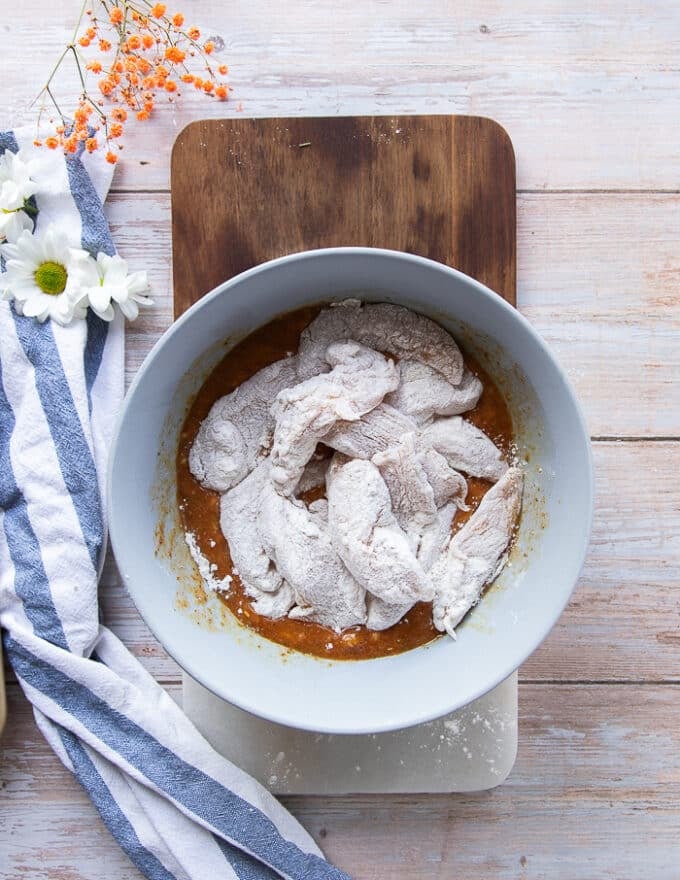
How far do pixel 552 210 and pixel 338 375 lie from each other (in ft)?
1.41

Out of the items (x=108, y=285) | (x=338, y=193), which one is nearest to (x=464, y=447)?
(x=338, y=193)

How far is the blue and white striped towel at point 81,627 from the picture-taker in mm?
1113

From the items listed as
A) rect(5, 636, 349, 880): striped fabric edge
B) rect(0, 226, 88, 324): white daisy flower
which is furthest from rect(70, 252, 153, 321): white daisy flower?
rect(5, 636, 349, 880): striped fabric edge

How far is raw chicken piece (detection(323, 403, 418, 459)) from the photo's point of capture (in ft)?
3.37

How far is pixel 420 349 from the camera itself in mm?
1058

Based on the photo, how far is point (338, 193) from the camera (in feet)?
3.51

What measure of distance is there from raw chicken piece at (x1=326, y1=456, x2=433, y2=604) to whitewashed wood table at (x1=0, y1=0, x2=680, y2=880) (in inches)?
12.5

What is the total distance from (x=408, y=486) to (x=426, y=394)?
12cm

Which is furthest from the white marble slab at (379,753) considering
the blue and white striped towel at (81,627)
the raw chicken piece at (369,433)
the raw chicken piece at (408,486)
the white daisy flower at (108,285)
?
the white daisy flower at (108,285)

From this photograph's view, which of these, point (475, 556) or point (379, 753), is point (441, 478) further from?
point (379, 753)

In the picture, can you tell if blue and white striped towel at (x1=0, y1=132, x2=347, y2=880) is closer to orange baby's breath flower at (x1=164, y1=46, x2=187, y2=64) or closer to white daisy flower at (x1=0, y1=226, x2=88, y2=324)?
white daisy flower at (x1=0, y1=226, x2=88, y2=324)

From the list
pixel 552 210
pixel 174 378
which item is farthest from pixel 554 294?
pixel 174 378

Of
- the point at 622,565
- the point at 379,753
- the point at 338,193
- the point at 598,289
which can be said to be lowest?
the point at 379,753

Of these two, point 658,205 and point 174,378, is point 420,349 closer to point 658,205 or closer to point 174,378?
point 174,378
